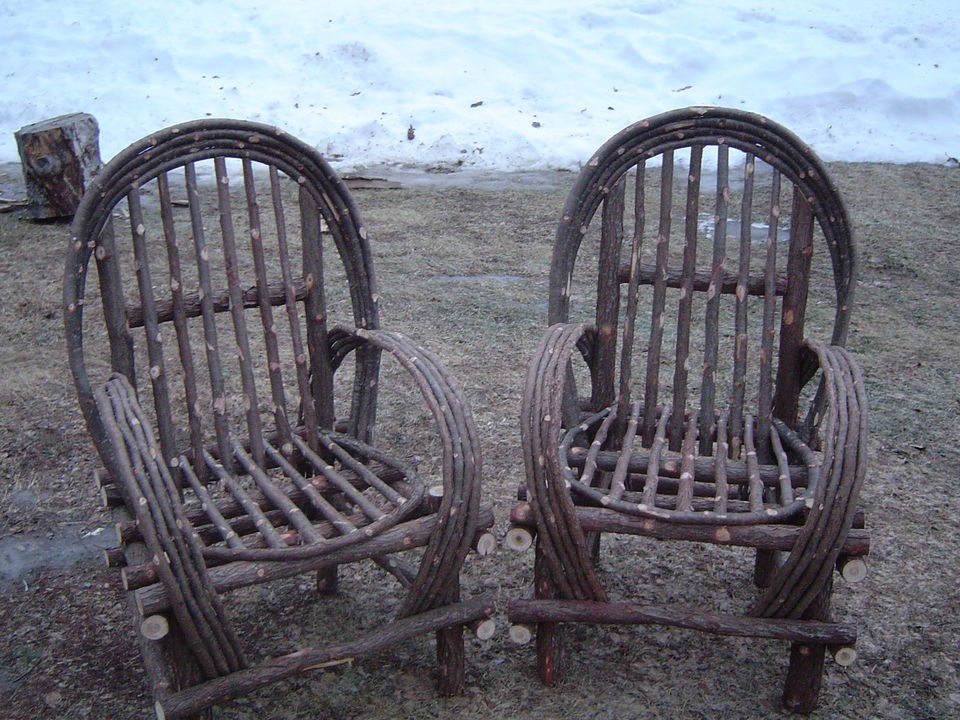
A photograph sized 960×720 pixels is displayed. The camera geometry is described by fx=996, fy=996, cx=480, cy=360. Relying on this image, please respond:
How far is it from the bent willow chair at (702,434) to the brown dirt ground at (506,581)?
12cm

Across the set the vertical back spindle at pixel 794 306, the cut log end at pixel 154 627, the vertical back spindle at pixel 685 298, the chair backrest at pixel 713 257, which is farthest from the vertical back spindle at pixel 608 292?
the cut log end at pixel 154 627

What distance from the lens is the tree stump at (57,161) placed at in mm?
5406

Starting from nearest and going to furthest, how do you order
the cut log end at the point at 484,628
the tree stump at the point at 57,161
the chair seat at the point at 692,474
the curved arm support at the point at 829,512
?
1. the curved arm support at the point at 829,512
2. the chair seat at the point at 692,474
3. the cut log end at the point at 484,628
4. the tree stump at the point at 57,161

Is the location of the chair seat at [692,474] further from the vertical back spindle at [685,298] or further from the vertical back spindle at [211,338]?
the vertical back spindle at [211,338]

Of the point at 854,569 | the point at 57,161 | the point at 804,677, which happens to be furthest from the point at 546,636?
the point at 57,161

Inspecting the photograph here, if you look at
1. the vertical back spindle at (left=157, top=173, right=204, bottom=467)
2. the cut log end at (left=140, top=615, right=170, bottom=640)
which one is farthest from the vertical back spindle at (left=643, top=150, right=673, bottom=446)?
the cut log end at (left=140, top=615, right=170, bottom=640)

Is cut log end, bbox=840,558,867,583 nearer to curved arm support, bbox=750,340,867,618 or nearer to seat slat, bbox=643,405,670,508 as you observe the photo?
curved arm support, bbox=750,340,867,618

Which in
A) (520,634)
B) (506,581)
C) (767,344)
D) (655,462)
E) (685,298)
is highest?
(685,298)

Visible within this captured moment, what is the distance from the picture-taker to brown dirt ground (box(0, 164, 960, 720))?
2070mm

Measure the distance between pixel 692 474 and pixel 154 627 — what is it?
1.08 meters

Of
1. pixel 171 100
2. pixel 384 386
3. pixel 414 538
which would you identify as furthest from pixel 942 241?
pixel 171 100

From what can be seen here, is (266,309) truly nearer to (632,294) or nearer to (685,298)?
(632,294)

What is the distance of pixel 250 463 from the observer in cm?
214

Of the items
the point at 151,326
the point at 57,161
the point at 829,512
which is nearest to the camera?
the point at 829,512
